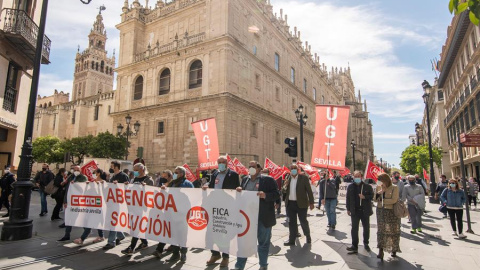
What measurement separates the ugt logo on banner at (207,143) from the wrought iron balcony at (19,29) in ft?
28.1

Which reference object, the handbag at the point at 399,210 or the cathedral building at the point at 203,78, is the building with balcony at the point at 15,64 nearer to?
the cathedral building at the point at 203,78

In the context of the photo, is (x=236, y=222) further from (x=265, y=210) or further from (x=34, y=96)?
(x=34, y=96)

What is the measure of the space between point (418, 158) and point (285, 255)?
105ft

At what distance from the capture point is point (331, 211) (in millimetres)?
9352

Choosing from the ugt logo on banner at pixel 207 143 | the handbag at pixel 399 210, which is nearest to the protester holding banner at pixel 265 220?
the handbag at pixel 399 210

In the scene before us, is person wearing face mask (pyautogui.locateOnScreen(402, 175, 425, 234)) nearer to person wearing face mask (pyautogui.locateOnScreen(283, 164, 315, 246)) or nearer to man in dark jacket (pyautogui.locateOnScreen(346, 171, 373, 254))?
man in dark jacket (pyautogui.locateOnScreen(346, 171, 373, 254))

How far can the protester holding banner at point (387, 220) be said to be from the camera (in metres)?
6.00

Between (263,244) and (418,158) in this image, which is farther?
(418,158)

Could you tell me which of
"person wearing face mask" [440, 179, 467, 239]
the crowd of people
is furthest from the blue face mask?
"person wearing face mask" [440, 179, 467, 239]

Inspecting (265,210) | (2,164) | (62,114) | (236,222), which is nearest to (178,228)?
(236,222)

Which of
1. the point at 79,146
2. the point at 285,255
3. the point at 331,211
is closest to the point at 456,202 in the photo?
the point at 331,211

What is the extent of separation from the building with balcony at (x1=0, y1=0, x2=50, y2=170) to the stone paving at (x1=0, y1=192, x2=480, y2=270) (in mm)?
7560

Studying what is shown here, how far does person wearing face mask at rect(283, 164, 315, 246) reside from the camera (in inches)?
280

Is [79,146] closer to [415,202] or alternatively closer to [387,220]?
[415,202]
